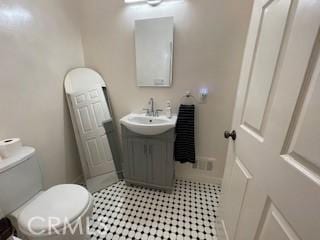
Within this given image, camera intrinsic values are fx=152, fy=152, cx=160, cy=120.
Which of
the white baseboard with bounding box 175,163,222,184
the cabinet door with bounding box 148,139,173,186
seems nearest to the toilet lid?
the cabinet door with bounding box 148,139,173,186

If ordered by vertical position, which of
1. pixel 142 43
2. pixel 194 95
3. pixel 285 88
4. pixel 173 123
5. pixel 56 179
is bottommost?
pixel 56 179

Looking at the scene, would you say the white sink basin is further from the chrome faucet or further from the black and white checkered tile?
the black and white checkered tile

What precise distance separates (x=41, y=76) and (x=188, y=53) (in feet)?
4.71

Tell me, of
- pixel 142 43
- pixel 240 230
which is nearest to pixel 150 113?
pixel 142 43

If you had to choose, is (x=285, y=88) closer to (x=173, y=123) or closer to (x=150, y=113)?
(x=173, y=123)

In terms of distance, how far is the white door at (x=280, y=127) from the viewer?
1.47 feet

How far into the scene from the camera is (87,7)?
173 cm

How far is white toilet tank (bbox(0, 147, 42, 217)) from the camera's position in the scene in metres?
0.99

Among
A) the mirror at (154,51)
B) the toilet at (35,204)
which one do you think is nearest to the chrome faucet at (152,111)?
the mirror at (154,51)

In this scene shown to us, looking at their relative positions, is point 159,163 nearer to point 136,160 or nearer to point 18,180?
point 136,160

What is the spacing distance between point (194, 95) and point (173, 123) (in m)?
0.45

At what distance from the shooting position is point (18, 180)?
106 centimetres

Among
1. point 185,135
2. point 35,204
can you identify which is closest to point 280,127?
point 185,135

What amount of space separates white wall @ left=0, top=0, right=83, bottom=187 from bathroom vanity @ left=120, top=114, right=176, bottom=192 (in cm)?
67
